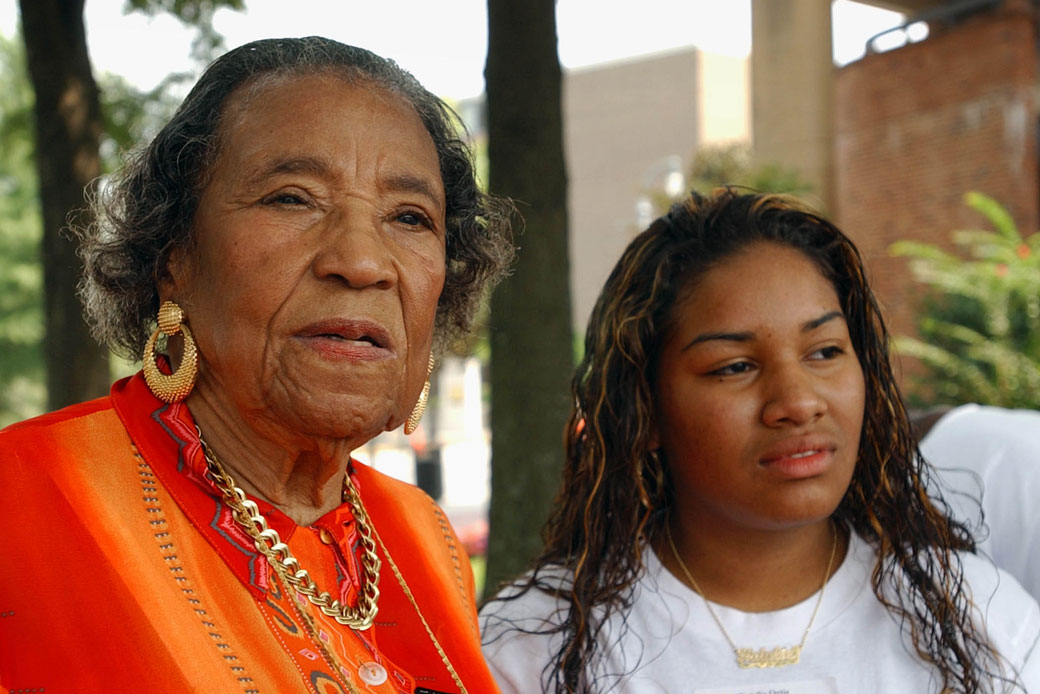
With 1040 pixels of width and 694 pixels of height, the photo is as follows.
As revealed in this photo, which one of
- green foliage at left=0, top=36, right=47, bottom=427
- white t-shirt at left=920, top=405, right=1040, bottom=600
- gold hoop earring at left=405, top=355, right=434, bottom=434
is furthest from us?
green foliage at left=0, top=36, right=47, bottom=427

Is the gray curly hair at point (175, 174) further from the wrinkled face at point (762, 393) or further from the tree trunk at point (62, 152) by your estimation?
the tree trunk at point (62, 152)

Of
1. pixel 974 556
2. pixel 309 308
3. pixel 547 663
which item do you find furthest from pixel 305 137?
pixel 974 556

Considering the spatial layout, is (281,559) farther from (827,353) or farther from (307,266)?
(827,353)

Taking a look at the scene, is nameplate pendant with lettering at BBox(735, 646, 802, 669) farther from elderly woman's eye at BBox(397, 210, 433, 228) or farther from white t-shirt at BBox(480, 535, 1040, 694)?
elderly woman's eye at BBox(397, 210, 433, 228)

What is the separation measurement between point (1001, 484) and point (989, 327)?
702 cm

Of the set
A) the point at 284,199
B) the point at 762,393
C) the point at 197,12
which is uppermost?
the point at 197,12

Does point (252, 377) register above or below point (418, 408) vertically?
above

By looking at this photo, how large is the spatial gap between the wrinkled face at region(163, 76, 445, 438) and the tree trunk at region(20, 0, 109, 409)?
4.38 m

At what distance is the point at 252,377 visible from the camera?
6.28 ft

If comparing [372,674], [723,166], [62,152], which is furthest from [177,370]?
[723,166]

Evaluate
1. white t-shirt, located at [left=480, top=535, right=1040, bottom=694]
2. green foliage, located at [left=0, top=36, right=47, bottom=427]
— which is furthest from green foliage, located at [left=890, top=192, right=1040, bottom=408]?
green foliage, located at [left=0, top=36, right=47, bottom=427]

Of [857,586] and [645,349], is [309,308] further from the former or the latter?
[857,586]

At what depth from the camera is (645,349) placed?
286cm

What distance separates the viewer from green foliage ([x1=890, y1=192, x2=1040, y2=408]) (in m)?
8.91
